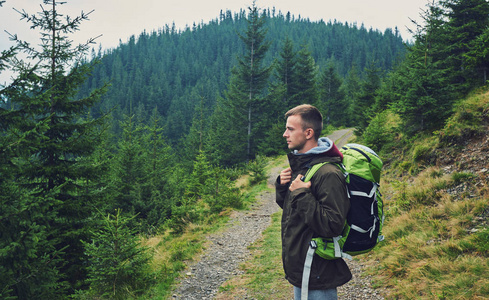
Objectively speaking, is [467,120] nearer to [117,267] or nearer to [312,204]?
[312,204]

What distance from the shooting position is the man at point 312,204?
2157mm

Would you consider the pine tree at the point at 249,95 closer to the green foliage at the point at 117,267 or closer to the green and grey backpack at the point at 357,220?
the green foliage at the point at 117,267

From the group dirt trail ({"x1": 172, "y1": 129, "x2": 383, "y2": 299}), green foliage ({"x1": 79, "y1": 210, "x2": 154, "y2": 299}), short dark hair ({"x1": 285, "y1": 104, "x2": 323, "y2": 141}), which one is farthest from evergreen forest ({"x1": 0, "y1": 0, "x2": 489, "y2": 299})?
short dark hair ({"x1": 285, "y1": 104, "x2": 323, "y2": 141})

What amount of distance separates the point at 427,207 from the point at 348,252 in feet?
17.8

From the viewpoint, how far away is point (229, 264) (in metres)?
6.98

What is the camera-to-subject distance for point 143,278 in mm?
5707

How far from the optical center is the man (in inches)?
84.9

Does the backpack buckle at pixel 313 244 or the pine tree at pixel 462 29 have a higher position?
the pine tree at pixel 462 29

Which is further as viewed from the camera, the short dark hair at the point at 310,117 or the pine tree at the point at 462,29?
the pine tree at the point at 462,29

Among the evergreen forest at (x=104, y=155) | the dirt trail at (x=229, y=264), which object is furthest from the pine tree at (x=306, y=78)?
the dirt trail at (x=229, y=264)

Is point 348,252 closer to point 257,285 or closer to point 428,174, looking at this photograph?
point 257,285

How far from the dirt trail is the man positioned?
3070mm

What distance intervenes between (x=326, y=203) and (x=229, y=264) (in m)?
5.53

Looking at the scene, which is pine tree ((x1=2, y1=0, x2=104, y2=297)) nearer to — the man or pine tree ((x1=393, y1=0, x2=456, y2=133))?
the man
